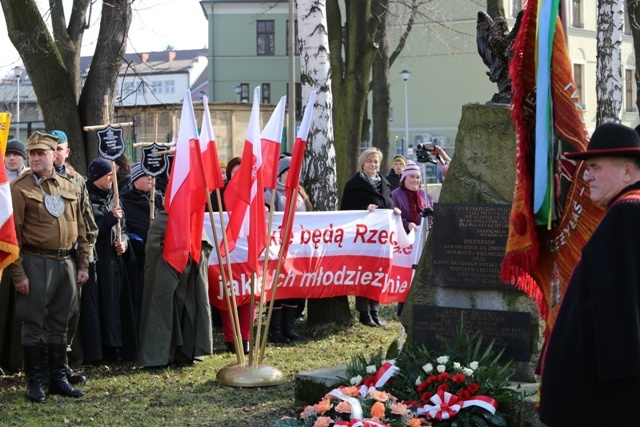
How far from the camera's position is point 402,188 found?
12.4m

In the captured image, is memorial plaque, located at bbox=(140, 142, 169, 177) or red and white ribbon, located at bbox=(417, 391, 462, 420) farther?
memorial plaque, located at bbox=(140, 142, 169, 177)

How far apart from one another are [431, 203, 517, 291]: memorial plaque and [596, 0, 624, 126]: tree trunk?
999 cm

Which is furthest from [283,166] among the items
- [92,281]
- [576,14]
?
[576,14]

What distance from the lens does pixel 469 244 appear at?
7559 millimetres

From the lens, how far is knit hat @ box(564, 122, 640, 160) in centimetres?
423

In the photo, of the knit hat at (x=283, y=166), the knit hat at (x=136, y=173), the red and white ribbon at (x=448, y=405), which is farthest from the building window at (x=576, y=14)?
the red and white ribbon at (x=448, y=405)

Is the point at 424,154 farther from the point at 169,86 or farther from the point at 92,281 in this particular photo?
the point at 169,86

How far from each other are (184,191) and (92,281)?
1.46 meters

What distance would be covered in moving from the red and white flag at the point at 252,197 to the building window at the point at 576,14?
4424 centimetres

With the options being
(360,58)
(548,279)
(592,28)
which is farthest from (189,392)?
(592,28)

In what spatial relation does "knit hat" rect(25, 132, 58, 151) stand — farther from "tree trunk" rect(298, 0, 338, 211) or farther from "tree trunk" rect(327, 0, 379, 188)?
"tree trunk" rect(327, 0, 379, 188)

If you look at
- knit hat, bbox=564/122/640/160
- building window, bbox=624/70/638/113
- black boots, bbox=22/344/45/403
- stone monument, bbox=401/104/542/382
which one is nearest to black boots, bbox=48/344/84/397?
black boots, bbox=22/344/45/403

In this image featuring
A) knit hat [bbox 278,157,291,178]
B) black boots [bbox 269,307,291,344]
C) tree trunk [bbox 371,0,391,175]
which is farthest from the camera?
tree trunk [bbox 371,0,391,175]

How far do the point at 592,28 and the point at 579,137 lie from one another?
4717cm
